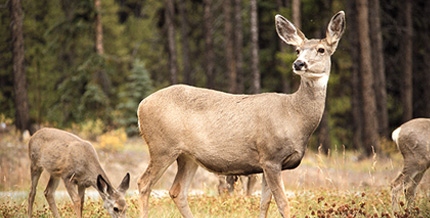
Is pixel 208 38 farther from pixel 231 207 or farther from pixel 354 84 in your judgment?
pixel 231 207

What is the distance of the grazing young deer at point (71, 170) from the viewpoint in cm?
739

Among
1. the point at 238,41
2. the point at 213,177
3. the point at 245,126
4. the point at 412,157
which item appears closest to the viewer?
the point at 245,126

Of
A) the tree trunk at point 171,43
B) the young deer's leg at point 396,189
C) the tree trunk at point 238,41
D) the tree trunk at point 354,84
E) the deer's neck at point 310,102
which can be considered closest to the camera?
the deer's neck at point 310,102

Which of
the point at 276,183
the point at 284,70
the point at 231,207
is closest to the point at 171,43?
the point at 284,70

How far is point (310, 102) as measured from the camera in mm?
6312

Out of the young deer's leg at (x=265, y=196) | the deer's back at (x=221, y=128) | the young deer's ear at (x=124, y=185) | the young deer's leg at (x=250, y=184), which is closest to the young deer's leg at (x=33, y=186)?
the young deer's ear at (x=124, y=185)

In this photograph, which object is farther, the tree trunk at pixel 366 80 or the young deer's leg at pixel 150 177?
the tree trunk at pixel 366 80

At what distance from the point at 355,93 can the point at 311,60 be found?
60.3ft

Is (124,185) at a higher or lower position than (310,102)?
lower

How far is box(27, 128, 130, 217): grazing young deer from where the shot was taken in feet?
24.3

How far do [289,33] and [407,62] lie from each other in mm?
18119

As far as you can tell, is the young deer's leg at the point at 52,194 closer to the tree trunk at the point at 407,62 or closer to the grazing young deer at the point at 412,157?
the grazing young deer at the point at 412,157

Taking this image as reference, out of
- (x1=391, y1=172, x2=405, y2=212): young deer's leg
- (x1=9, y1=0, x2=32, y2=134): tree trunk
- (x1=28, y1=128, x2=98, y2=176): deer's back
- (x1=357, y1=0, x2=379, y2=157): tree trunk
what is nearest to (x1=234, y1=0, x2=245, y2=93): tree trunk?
(x1=357, y1=0, x2=379, y2=157): tree trunk

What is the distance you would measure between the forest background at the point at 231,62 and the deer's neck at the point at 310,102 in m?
10.5
